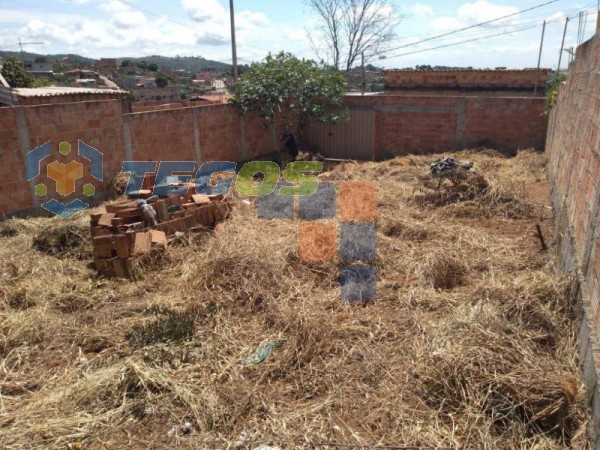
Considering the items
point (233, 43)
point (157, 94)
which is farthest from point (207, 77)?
point (233, 43)

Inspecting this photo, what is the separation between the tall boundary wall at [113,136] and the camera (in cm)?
775

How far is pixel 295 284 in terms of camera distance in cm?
502

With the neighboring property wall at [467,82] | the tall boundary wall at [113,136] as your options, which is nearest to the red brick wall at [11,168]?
the tall boundary wall at [113,136]

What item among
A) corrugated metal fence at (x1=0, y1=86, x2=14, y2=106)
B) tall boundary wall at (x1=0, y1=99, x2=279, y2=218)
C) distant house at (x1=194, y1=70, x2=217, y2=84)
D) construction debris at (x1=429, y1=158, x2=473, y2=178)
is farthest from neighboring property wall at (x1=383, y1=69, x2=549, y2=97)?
distant house at (x1=194, y1=70, x2=217, y2=84)

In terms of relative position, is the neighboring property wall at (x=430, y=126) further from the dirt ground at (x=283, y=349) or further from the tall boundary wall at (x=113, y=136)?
the dirt ground at (x=283, y=349)

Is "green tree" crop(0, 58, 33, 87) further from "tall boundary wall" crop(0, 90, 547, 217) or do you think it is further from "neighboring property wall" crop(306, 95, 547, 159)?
"neighboring property wall" crop(306, 95, 547, 159)

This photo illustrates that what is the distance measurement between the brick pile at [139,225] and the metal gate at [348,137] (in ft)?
25.0

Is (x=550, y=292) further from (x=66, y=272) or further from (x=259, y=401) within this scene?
(x=66, y=272)

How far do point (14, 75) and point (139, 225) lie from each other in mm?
21569

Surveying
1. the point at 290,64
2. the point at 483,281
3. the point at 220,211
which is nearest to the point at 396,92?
the point at 290,64

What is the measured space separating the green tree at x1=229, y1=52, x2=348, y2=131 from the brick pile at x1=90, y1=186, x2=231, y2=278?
5540mm

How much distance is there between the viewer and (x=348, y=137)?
14.5m

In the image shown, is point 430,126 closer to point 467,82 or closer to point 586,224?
point 467,82

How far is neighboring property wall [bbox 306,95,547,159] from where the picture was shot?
12984 millimetres
